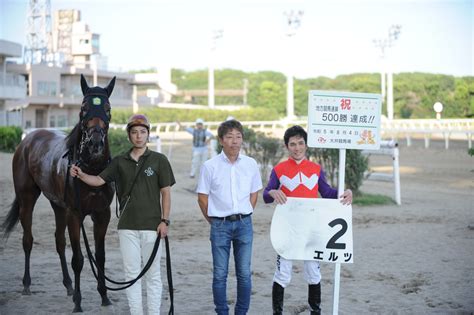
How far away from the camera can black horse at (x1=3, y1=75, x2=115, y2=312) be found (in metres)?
5.36

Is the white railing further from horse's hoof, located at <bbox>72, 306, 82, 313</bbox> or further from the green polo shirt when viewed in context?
the green polo shirt

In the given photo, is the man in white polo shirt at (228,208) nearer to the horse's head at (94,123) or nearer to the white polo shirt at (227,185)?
the white polo shirt at (227,185)

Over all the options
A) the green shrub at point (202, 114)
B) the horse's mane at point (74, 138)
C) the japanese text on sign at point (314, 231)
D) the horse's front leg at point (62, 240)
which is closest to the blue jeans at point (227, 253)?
the japanese text on sign at point (314, 231)

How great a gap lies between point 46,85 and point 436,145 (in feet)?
135

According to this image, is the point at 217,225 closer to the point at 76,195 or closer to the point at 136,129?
the point at 136,129

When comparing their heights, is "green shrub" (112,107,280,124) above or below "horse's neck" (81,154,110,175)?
above

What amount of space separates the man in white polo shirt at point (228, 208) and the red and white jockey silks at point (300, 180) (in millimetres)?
327

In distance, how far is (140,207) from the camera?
491 centimetres

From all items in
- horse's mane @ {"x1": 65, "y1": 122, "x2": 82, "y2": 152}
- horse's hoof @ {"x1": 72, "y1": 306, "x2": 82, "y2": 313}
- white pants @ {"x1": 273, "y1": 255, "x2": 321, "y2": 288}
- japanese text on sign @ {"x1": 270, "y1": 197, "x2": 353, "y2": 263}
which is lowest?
horse's hoof @ {"x1": 72, "y1": 306, "x2": 82, "y2": 313}

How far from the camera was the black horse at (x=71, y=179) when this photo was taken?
17.6ft

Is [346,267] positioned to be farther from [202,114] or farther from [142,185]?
[202,114]

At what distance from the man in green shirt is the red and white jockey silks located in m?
0.97

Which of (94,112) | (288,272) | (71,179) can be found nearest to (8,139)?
(71,179)

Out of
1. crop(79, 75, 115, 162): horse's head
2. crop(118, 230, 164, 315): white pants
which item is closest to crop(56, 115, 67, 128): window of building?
crop(79, 75, 115, 162): horse's head
